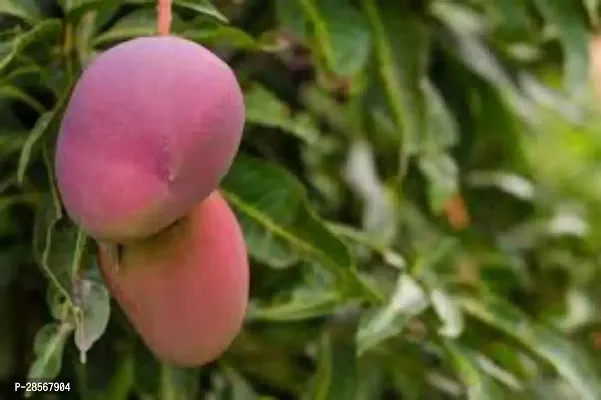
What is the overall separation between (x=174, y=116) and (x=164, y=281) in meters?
0.08

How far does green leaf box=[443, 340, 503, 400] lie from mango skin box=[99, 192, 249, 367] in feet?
0.69

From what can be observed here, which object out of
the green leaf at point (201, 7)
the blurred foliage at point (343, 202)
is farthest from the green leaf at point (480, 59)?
the green leaf at point (201, 7)

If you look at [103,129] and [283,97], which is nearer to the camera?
[103,129]

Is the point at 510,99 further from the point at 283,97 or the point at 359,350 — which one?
the point at 359,350

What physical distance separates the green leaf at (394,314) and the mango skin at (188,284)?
14 centimetres

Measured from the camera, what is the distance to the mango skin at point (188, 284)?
21.4 inches

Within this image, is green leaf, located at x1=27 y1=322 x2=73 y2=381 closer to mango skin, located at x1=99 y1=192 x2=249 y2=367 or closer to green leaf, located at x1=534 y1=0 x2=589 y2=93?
mango skin, located at x1=99 y1=192 x2=249 y2=367

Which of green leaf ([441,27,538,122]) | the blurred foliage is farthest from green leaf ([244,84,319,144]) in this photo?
→ green leaf ([441,27,538,122])

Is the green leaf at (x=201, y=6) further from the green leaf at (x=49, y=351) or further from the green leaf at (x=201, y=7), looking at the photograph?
the green leaf at (x=49, y=351)

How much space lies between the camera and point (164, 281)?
1.79 feet

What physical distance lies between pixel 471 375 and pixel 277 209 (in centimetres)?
16

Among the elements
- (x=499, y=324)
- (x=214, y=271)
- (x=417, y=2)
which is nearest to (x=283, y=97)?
(x=417, y=2)

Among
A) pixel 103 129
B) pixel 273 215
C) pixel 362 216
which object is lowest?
pixel 362 216

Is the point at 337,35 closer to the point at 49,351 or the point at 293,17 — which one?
the point at 293,17
